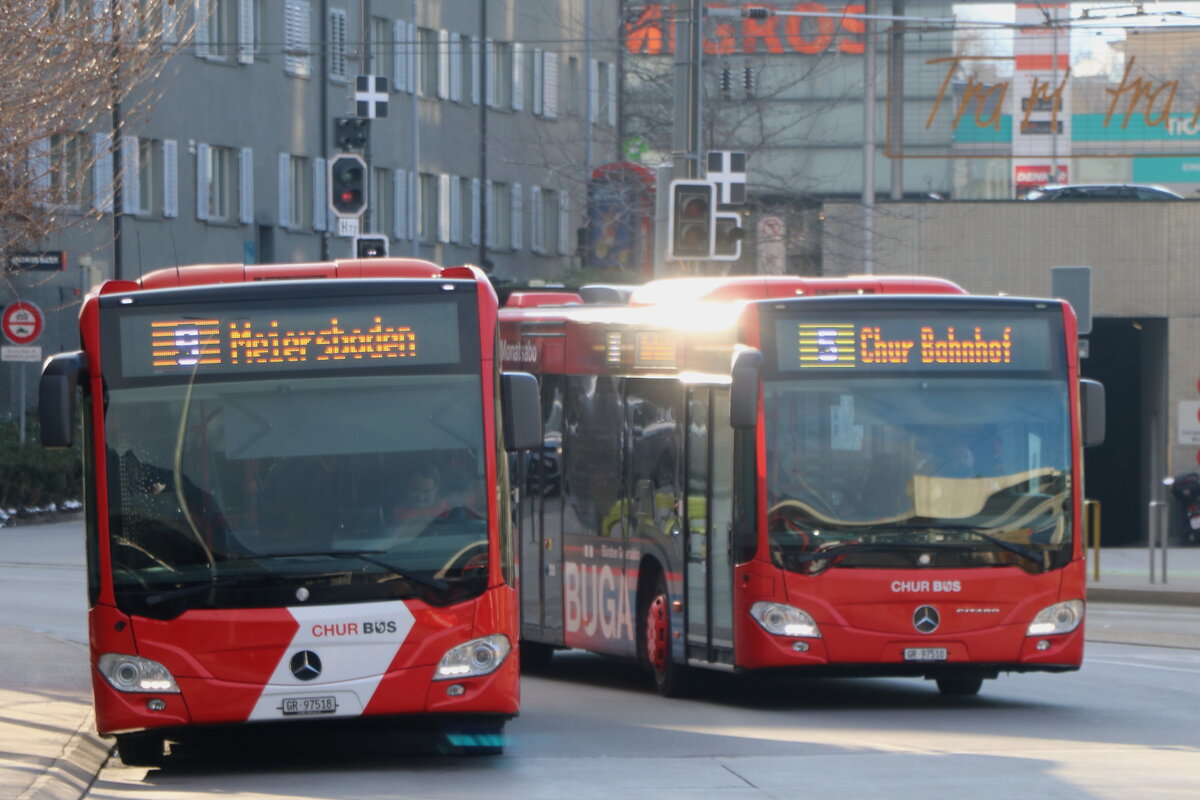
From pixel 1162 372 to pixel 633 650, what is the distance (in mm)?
21824

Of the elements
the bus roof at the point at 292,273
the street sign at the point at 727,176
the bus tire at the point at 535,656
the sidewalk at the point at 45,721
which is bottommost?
the bus tire at the point at 535,656

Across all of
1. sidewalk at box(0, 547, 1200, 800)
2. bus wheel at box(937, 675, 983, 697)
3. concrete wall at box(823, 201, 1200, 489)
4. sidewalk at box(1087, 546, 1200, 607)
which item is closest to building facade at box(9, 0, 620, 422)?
concrete wall at box(823, 201, 1200, 489)

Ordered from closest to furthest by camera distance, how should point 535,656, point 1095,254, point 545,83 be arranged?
point 535,656
point 1095,254
point 545,83

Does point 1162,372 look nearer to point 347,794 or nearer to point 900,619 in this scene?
point 900,619

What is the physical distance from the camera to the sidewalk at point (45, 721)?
35.9ft

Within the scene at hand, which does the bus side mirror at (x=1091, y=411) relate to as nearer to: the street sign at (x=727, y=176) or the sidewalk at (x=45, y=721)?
the sidewalk at (x=45, y=721)

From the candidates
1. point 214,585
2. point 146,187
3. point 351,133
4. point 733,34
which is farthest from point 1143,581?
point 146,187

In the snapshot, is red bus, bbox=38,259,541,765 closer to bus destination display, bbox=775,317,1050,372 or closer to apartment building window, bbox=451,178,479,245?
bus destination display, bbox=775,317,1050,372

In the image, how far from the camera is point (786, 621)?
46.4ft

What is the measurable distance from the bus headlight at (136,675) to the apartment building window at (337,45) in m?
44.7

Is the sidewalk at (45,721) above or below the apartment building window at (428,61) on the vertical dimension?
below

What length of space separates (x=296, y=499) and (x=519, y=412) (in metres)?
1.17

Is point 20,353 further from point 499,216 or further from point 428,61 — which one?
point 499,216

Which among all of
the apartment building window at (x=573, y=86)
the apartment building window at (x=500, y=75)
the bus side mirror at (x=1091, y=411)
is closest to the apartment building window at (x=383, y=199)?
the apartment building window at (x=500, y=75)
